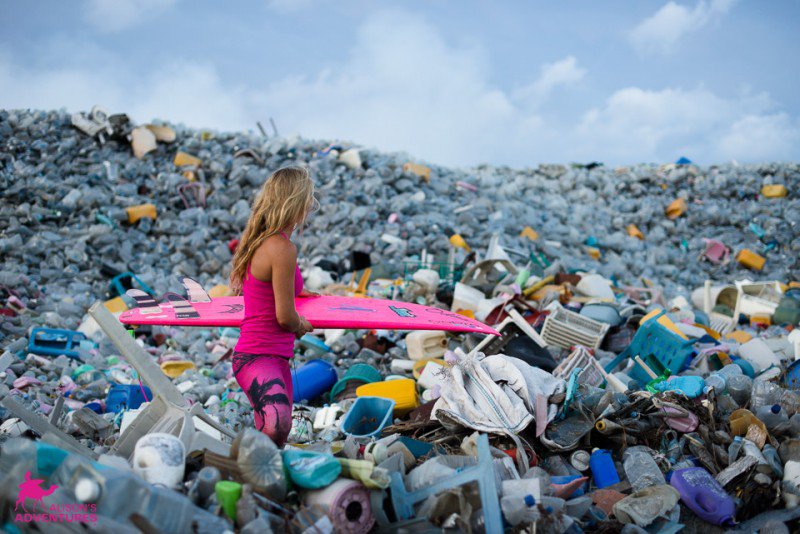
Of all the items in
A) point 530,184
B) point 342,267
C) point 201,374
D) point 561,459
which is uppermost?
point 530,184

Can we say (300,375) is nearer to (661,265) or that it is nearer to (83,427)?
(83,427)

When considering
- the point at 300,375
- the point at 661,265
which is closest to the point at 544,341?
the point at 300,375

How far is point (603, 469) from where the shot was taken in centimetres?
326

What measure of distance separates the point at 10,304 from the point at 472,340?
5167 millimetres

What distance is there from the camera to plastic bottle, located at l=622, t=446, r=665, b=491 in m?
3.14

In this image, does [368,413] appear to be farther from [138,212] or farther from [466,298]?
[138,212]

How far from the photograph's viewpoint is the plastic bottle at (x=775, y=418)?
3.50 metres

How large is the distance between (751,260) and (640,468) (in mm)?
9436

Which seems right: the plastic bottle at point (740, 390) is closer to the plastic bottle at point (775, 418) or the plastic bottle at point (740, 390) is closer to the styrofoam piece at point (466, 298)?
the plastic bottle at point (775, 418)

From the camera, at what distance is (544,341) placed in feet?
16.9

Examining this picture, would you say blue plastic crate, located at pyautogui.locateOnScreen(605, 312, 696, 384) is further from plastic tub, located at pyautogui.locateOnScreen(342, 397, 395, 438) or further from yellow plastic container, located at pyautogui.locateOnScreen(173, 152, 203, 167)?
yellow plastic container, located at pyautogui.locateOnScreen(173, 152, 203, 167)

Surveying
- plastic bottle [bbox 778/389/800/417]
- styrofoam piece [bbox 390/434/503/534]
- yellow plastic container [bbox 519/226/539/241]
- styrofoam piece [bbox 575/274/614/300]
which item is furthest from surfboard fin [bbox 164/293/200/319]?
yellow plastic container [bbox 519/226/539/241]

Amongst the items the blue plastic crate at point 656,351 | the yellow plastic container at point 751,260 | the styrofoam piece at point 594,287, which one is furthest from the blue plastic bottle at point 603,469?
the yellow plastic container at point 751,260

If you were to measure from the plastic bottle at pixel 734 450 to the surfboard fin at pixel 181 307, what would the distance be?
3285 mm
